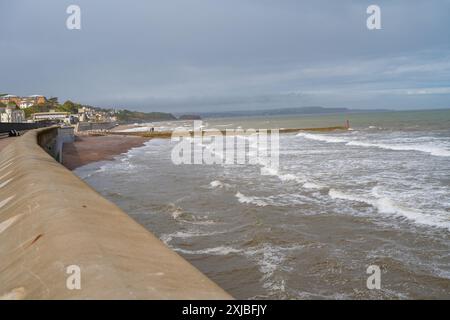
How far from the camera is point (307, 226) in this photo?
388 inches

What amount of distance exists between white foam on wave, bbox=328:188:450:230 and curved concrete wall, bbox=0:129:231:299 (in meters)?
7.57

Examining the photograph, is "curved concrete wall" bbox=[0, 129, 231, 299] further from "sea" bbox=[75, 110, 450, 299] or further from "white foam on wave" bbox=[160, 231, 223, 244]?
"white foam on wave" bbox=[160, 231, 223, 244]

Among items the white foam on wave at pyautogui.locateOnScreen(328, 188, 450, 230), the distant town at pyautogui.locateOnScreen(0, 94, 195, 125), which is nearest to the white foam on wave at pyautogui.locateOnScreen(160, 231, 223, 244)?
the white foam on wave at pyautogui.locateOnScreen(328, 188, 450, 230)

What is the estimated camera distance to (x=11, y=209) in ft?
17.5

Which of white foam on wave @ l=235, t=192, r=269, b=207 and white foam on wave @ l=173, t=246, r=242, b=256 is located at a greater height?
white foam on wave @ l=235, t=192, r=269, b=207

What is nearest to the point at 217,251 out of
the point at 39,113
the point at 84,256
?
the point at 84,256

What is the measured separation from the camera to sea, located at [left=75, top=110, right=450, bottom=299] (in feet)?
21.9

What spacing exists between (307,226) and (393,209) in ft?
9.10

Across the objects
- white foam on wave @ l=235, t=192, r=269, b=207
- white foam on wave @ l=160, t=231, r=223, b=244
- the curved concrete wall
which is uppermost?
the curved concrete wall

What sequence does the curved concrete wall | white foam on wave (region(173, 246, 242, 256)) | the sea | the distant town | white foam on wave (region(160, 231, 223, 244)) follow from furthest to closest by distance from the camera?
the distant town < white foam on wave (region(160, 231, 223, 244)) < white foam on wave (region(173, 246, 242, 256)) < the sea < the curved concrete wall

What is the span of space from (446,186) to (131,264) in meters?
13.7

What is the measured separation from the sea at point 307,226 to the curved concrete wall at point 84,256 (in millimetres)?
2732

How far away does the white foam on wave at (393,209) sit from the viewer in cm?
978
